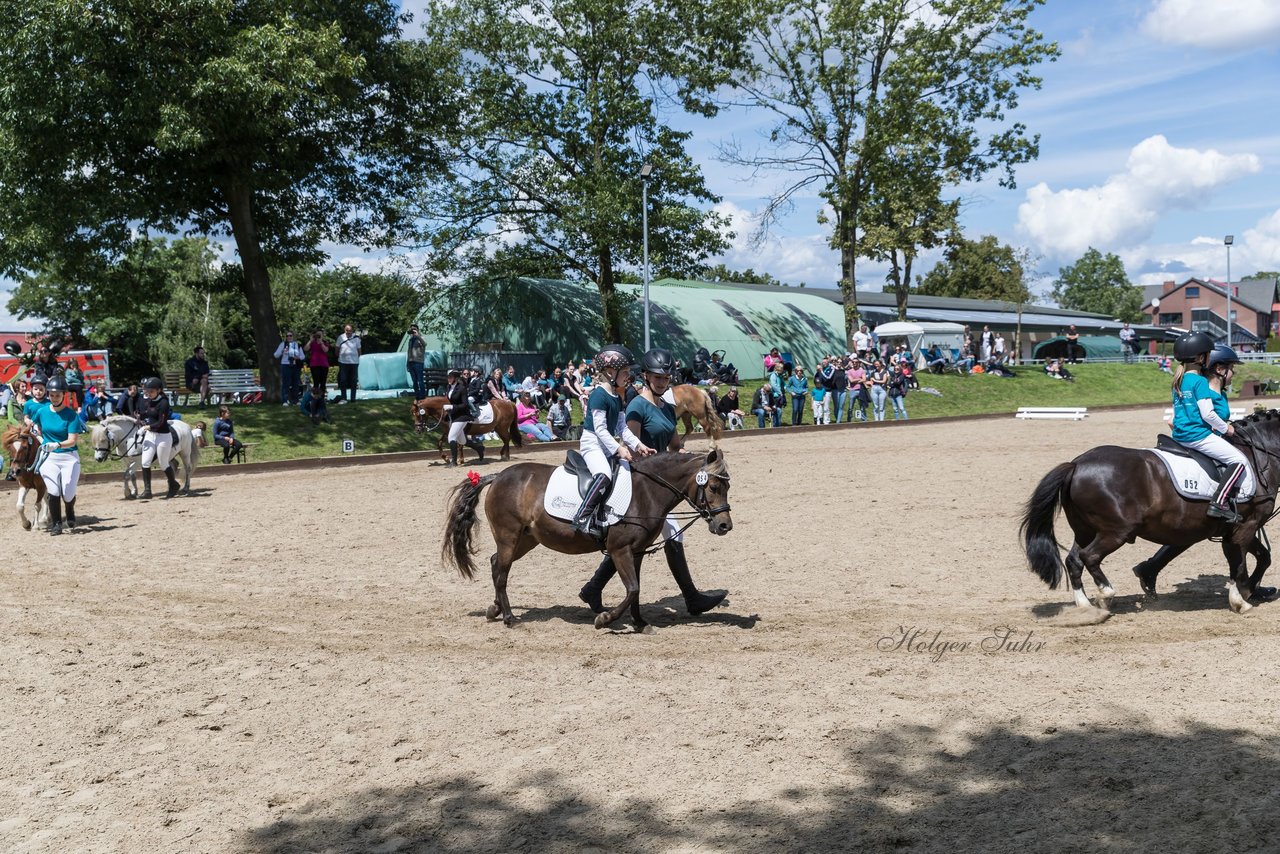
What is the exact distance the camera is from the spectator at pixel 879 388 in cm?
3406

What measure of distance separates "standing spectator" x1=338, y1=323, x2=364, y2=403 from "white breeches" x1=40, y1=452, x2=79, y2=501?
Result: 47.8 ft

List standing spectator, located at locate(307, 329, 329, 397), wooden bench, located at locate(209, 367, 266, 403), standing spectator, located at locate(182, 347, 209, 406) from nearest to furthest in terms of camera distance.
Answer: standing spectator, located at locate(307, 329, 329, 397) < standing spectator, located at locate(182, 347, 209, 406) < wooden bench, located at locate(209, 367, 266, 403)

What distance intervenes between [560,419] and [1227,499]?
70.9 ft

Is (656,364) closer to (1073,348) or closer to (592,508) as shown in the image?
(592,508)

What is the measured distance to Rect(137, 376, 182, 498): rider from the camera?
724 inches

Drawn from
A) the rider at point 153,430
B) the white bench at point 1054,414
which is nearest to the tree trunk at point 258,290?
the rider at point 153,430

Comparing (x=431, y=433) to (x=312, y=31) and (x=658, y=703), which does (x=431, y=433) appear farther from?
(x=658, y=703)

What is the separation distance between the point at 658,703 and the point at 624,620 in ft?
7.99

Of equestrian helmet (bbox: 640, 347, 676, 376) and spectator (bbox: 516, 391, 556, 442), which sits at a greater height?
equestrian helmet (bbox: 640, 347, 676, 376)

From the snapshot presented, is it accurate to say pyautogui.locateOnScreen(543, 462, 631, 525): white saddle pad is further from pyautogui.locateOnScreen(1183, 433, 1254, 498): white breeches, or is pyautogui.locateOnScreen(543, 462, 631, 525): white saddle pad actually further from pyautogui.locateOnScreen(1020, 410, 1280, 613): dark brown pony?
pyautogui.locateOnScreen(1183, 433, 1254, 498): white breeches

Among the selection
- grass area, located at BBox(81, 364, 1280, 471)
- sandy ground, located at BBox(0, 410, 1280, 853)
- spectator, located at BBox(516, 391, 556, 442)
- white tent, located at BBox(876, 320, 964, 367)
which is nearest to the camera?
sandy ground, located at BBox(0, 410, 1280, 853)

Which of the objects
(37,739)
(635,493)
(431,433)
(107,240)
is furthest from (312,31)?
(37,739)

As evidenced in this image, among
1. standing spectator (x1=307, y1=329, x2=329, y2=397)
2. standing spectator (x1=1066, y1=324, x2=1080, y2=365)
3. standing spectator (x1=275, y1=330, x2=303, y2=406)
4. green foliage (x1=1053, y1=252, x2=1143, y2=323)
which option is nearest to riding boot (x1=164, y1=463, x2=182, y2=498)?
standing spectator (x1=307, y1=329, x2=329, y2=397)

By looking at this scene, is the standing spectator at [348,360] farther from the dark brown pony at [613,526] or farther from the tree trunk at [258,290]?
the dark brown pony at [613,526]
